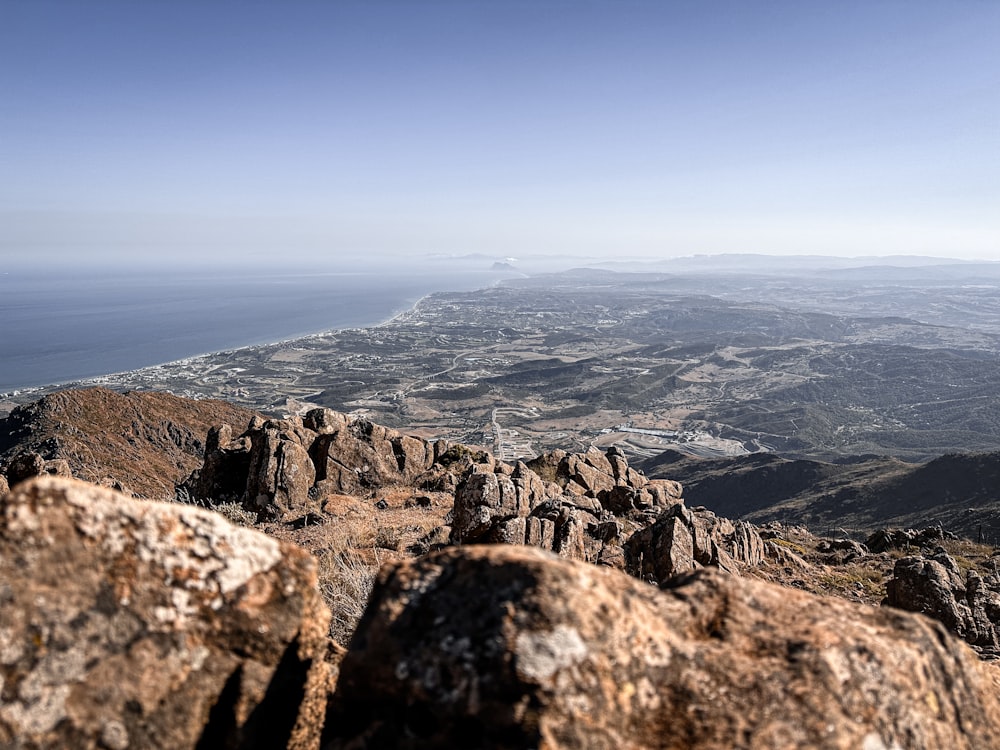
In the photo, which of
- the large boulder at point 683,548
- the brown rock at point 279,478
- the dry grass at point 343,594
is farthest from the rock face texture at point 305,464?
the large boulder at point 683,548

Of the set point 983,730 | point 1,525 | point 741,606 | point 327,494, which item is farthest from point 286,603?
point 327,494

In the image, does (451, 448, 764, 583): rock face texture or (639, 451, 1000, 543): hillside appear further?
(639, 451, 1000, 543): hillside

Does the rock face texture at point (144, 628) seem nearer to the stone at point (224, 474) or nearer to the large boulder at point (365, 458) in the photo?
the stone at point (224, 474)

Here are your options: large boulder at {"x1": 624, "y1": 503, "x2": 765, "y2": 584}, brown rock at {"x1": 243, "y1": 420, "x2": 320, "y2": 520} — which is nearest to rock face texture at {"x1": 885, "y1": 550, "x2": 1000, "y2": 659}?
large boulder at {"x1": 624, "y1": 503, "x2": 765, "y2": 584}

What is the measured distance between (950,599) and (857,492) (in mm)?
73026

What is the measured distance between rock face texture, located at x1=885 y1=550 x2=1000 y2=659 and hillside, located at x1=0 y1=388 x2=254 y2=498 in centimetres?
4055

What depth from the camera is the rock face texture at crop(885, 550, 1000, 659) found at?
543 inches

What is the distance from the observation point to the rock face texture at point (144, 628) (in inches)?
113

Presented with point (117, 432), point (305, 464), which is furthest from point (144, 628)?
point (117, 432)

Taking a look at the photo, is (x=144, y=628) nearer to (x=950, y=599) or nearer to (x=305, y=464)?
(x=950, y=599)

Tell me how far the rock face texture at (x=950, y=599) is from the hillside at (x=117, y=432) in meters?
40.6

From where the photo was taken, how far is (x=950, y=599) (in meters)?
14.2

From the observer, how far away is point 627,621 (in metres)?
3.38

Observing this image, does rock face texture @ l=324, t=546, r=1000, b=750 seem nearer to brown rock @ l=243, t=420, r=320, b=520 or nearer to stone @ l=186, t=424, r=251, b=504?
brown rock @ l=243, t=420, r=320, b=520
